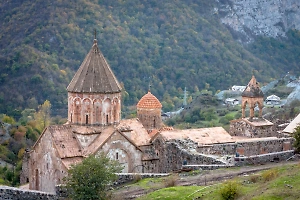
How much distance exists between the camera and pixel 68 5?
3285 inches

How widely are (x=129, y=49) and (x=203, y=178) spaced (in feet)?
204

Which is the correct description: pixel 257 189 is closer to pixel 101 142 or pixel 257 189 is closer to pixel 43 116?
pixel 101 142

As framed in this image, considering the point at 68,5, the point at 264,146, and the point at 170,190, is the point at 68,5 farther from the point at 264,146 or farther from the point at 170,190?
the point at 170,190

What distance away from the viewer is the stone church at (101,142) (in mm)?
28172

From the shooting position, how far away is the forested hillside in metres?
71.6

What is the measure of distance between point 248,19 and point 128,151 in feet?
287

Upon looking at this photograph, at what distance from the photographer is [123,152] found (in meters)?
29.0

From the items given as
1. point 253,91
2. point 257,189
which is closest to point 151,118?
point 253,91

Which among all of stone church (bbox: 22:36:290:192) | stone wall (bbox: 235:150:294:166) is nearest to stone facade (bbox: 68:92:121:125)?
stone church (bbox: 22:36:290:192)

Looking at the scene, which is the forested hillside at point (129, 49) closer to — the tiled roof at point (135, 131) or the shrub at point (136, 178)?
the tiled roof at point (135, 131)

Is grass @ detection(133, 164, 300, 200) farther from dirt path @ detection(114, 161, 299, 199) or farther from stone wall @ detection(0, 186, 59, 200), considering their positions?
stone wall @ detection(0, 186, 59, 200)

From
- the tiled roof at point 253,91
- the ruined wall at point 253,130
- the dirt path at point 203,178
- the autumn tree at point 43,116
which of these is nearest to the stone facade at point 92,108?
the dirt path at point 203,178

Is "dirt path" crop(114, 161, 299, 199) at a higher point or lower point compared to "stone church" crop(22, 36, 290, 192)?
lower

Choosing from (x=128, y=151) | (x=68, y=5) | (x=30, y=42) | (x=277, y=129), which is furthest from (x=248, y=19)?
(x=128, y=151)
